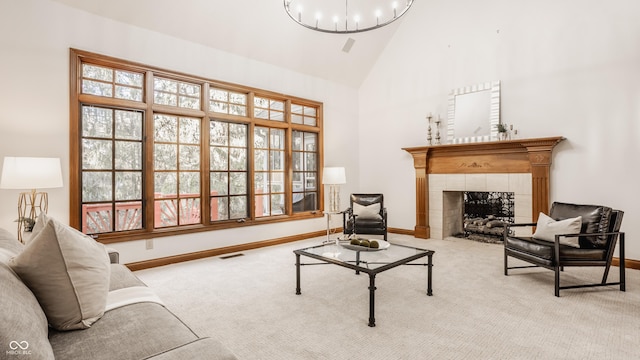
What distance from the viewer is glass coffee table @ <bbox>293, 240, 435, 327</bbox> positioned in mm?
2721

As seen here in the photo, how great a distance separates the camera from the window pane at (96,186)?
3.81 m

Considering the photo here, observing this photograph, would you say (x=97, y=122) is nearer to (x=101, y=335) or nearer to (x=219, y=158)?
(x=219, y=158)

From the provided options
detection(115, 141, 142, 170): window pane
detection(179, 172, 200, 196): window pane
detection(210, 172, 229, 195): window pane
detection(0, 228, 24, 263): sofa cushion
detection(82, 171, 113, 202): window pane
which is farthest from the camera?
detection(210, 172, 229, 195): window pane

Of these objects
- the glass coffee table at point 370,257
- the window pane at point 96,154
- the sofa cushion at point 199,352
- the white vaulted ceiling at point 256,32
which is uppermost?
the white vaulted ceiling at point 256,32

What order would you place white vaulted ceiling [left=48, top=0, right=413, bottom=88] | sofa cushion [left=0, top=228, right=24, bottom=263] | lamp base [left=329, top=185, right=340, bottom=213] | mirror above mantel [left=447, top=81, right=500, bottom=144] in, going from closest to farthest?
sofa cushion [left=0, top=228, right=24, bottom=263]
white vaulted ceiling [left=48, top=0, right=413, bottom=88]
mirror above mantel [left=447, top=81, right=500, bottom=144]
lamp base [left=329, top=185, right=340, bottom=213]

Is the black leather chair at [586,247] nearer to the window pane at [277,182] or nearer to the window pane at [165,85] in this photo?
the window pane at [277,182]

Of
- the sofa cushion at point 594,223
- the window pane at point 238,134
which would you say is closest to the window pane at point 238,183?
the window pane at point 238,134

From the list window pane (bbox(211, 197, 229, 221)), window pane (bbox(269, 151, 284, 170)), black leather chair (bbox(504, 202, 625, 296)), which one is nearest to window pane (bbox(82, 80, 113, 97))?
window pane (bbox(211, 197, 229, 221))

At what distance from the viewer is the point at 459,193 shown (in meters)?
6.17

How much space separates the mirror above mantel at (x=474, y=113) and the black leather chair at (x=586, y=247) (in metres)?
2.01

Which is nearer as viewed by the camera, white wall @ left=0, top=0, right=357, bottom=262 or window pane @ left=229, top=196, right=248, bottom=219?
white wall @ left=0, top=0, right=357, bottom=262

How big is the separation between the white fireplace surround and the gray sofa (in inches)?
196

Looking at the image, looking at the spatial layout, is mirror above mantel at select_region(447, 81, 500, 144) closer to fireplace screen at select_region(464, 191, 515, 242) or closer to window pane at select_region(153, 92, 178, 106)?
fireplace screen at select_region(464, 191, 515, 242)

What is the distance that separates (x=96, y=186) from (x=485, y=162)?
5.44 meters
